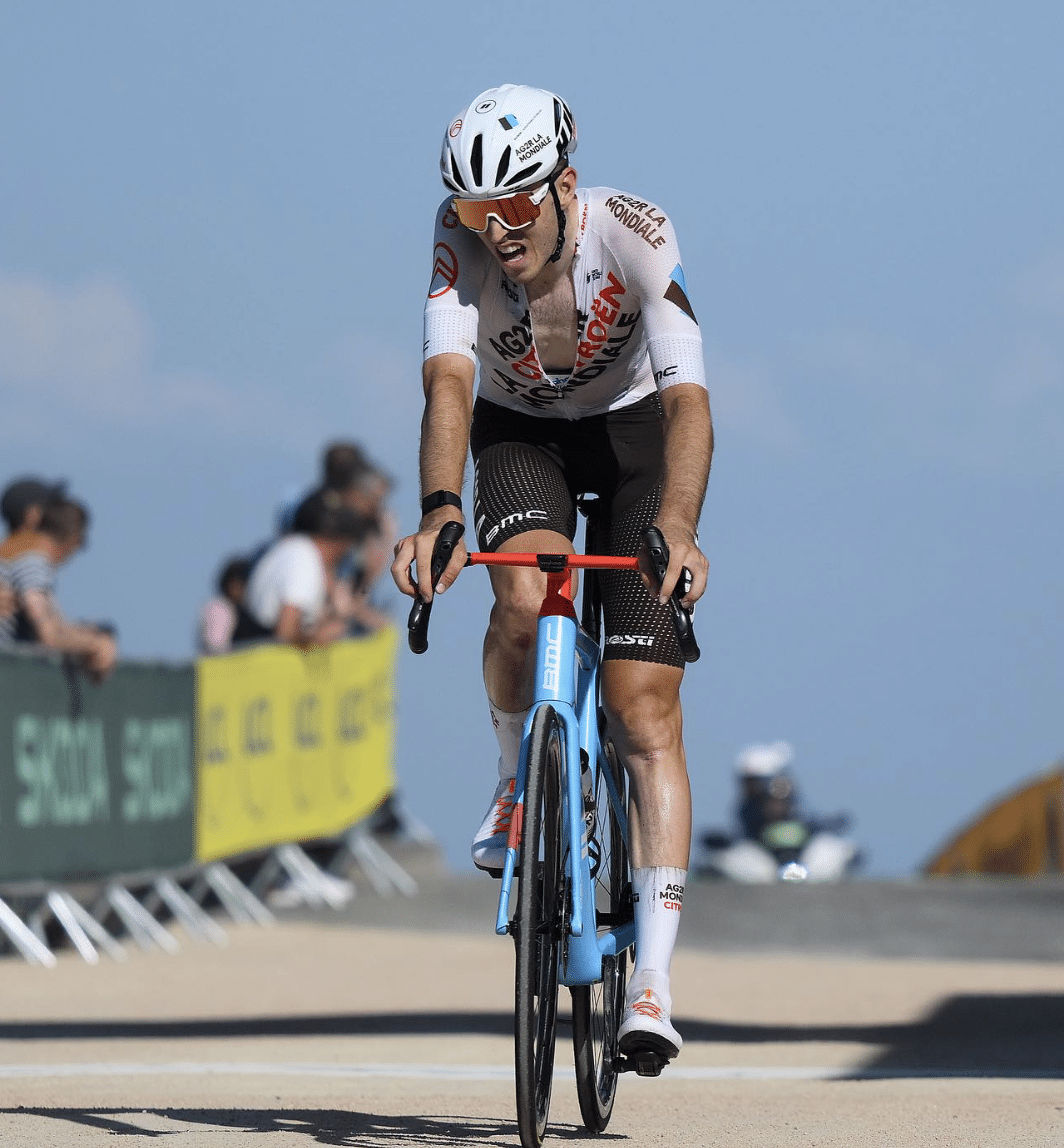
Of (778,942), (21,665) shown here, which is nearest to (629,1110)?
(21,665)

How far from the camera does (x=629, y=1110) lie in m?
5.95

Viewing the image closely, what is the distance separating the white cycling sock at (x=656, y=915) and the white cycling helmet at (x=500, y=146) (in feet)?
5.47

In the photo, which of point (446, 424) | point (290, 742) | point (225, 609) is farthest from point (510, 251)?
point (290, 742)

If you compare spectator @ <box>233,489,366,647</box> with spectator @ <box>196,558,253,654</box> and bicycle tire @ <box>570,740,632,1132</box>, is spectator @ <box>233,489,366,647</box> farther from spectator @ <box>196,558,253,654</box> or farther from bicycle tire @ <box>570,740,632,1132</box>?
bicycle tire @ <box>570,740,632,1132</box>

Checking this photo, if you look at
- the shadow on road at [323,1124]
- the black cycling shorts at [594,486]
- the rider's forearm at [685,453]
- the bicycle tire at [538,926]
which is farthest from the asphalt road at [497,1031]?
the rider's forearm at [685,453]

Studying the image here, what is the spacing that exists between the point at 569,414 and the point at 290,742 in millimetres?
8503

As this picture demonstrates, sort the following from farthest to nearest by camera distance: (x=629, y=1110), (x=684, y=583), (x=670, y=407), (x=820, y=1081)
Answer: (x=820, y=1081)
(x=629, y=1110)
(x=670, y=407)
(x=684, y=583)

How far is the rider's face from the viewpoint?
510 centimetres

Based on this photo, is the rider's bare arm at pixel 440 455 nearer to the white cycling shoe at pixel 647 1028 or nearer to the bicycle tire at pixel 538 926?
the bicycle tire at pixel 538 926

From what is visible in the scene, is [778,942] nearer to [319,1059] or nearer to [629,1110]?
[319,1059]

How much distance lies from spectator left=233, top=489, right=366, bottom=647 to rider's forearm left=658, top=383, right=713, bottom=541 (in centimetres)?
815

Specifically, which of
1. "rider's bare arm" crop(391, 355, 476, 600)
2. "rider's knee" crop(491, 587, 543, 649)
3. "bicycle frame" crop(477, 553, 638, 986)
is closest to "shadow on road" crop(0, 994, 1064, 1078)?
"bicycle frame" crop(477, 553, 638, 986)

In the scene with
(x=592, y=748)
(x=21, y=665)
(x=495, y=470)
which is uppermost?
(x=21, y=665)

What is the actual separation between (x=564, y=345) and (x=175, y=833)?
764cm
